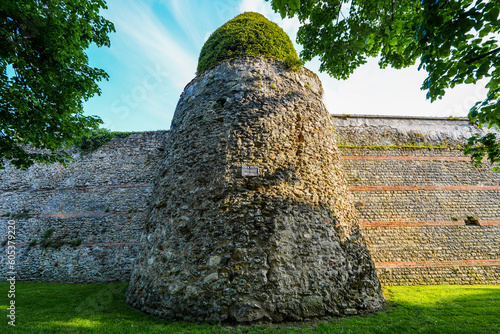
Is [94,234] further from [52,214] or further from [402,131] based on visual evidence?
[402,131]

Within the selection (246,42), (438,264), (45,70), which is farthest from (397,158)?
(45,70)

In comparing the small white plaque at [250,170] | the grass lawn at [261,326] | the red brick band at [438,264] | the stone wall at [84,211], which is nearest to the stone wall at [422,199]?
the red brick band at [438,264]

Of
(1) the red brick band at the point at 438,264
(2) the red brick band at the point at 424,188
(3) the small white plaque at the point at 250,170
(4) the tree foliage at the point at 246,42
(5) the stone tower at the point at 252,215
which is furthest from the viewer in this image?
(2) the red brick band at the point at 424,188

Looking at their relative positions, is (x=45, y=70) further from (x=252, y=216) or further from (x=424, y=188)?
(x=424, y=188)

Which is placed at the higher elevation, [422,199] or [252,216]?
[422,199]

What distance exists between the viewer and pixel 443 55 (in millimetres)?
2801

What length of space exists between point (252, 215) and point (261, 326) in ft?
6.60

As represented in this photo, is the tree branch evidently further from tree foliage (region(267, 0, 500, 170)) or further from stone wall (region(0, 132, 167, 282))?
stone wall (region(0, 132, 167, 282))

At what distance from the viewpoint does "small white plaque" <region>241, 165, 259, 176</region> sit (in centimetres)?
515

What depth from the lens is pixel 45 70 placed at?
4.96 metres

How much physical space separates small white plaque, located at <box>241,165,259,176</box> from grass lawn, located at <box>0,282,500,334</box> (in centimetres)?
300

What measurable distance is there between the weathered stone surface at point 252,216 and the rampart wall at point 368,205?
3.75 meters

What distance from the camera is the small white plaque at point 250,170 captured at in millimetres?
5148

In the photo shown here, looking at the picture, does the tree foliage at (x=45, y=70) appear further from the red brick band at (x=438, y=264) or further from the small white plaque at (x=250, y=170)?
the red brick band at (x=438, y=264)
